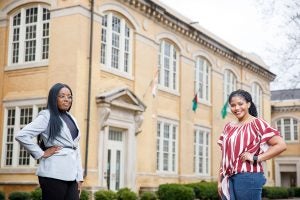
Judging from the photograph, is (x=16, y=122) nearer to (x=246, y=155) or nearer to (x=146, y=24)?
(x=146, y=24)

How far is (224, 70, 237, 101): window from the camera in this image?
3284 cm

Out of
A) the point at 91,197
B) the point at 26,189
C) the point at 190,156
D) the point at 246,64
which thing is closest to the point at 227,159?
the point at 91,197

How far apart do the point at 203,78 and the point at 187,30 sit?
3.86 metres

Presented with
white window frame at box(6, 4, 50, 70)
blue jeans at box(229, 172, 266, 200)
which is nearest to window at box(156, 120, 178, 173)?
white window frame at box(6, 4, 50, 70)

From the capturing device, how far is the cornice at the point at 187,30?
910 inches

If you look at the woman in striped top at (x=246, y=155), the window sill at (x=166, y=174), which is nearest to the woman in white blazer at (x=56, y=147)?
the woman in striped top at (x=246, y=155)

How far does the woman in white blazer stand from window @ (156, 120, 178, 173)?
62.5 ft

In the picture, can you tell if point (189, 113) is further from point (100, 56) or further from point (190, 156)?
point (100, 56)

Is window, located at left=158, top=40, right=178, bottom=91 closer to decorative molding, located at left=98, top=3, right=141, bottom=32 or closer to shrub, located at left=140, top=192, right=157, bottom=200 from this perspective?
decorative molding, located at left=98, top=3, right=141, bottom=32

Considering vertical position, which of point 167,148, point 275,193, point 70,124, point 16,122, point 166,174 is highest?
point 16,122

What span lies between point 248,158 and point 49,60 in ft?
50.8

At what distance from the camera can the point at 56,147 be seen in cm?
516

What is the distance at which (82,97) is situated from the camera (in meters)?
18.8

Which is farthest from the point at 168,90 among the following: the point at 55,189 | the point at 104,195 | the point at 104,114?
the point at 55,189
